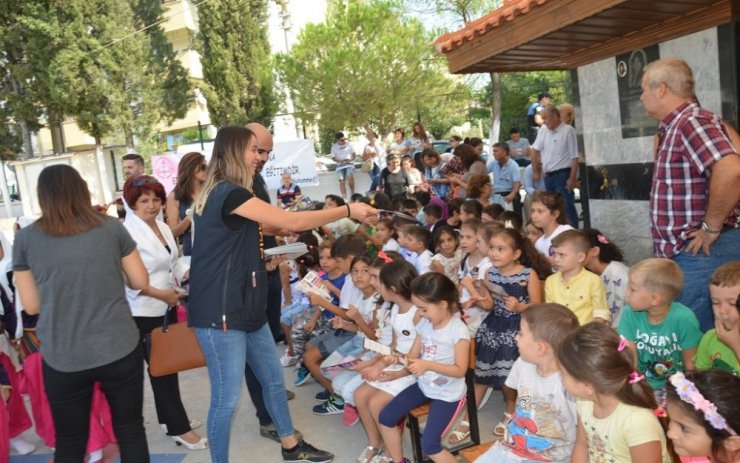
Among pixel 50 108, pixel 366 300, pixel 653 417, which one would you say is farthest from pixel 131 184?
pixel 50 108

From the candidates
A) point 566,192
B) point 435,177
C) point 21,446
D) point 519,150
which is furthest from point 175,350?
point 519,150

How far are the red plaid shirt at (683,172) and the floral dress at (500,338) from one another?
2.85 ft

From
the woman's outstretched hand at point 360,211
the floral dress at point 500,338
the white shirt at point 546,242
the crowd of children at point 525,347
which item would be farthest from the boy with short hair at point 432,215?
the woman's outstretched hand at point 360,211

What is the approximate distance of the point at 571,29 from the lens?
16.6 ft

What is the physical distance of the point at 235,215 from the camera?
3252 millimetres

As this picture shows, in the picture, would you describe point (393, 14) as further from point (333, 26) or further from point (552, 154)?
point (552, 154)

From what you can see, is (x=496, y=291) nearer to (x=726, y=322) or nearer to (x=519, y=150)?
(x=726, y=322)

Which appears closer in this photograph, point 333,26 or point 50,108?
point 333,26

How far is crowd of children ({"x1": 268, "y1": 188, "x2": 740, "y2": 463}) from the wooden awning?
4.54 ft

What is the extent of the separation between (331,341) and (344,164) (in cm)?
1140

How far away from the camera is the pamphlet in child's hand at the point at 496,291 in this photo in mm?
4074

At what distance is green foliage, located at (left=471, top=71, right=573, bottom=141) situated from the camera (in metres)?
28.0

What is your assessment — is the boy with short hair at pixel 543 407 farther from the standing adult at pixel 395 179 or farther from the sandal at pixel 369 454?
the standing adult at pixel 395 179

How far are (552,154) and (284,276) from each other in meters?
3.69
